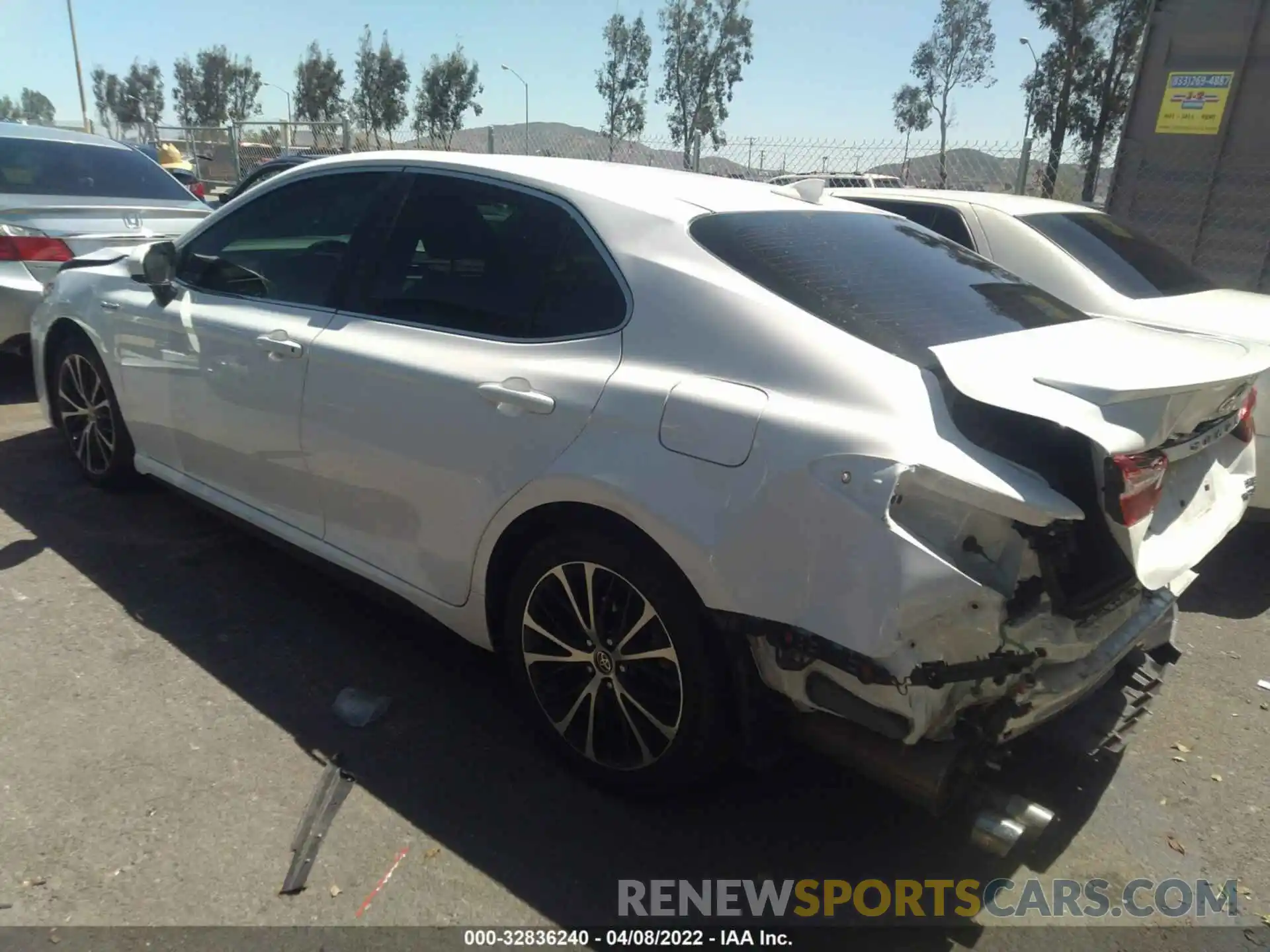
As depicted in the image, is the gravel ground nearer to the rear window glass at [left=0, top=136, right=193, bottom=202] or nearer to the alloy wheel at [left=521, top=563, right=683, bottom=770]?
the alloy wheel at [left=521, top=563, right=683, bottom=770]

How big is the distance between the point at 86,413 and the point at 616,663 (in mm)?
3498

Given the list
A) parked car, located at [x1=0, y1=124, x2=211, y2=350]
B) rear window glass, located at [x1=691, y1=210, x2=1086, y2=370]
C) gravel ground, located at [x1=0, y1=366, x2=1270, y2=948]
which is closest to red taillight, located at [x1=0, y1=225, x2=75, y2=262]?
parked car, located at [x1=0, y1=124, x2=211, y2=350]

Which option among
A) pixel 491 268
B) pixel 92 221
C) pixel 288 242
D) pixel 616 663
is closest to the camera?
pixel 616 663

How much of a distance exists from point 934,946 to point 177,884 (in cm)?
188

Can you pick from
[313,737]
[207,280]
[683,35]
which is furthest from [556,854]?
[683,35]

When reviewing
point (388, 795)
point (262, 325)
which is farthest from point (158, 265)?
point (388, 795)

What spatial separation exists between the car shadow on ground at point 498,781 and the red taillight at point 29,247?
9.67 feet

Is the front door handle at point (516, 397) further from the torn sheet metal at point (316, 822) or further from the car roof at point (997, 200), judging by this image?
the car roof at point (997, 200)

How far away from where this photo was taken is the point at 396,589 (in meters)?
3.12

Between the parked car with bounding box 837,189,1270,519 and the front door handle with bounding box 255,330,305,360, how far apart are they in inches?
141

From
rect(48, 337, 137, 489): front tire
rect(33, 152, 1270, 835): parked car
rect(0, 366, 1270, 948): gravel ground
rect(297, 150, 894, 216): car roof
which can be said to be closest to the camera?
rect(33, 152, 1270, 835): parked car

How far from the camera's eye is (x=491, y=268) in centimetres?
295

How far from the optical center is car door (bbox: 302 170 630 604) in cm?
262

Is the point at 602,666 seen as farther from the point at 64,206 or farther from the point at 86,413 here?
the point at 64,206
